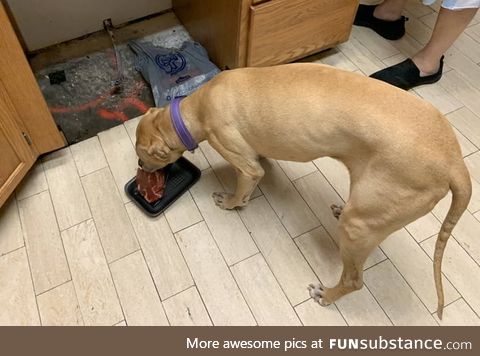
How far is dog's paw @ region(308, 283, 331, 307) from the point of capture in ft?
5.17

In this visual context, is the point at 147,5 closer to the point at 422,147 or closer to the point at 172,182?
the point at 172,182

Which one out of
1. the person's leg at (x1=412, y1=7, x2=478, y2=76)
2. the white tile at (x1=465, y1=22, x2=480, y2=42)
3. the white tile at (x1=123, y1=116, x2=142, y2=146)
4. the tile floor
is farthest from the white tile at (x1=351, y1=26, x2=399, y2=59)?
the white tile at (x1=123, y1=116, x2=142, y2=146)

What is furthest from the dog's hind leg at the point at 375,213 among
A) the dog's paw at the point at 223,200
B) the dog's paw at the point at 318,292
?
the dog's paw at the point at 223,200

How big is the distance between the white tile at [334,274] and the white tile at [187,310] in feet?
1.58

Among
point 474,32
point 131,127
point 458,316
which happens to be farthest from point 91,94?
point 474,32

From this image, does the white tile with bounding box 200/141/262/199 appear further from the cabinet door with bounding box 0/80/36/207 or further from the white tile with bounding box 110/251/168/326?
the cabinet door with bounding box 0/80/36/207

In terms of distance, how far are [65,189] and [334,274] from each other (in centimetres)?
125

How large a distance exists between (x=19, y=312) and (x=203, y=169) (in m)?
0.96

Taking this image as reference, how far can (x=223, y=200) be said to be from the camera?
1.80m

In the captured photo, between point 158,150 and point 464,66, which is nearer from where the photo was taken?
point 158,150

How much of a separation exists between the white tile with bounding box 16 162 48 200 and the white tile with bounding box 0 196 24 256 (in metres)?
0.05

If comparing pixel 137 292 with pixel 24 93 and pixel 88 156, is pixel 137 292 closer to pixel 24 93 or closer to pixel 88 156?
pixel 88 156

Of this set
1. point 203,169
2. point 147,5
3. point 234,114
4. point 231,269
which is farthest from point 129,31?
point 231,269

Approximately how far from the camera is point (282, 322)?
1.56m
